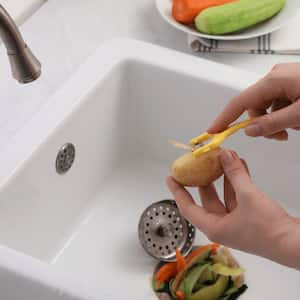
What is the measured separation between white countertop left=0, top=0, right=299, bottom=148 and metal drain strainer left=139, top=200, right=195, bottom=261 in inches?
8.7

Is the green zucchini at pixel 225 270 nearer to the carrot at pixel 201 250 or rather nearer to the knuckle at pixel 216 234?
the carrot at pixel 201 250

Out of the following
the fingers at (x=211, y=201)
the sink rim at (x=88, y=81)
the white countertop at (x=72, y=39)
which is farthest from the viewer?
the white countertop at (x=72, y=39)

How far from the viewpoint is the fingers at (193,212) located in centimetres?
62

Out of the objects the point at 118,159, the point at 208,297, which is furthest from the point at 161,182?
the point at 208,297

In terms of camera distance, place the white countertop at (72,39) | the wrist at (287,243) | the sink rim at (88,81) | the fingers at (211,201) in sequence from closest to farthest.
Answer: the wrist at (287,243), the fingers at (211,201), the sink rim at (88,81), the white countertop at (72,39)

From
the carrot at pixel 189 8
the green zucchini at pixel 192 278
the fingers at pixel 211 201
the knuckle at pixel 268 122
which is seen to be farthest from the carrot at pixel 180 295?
the carrot at pixel 189 8

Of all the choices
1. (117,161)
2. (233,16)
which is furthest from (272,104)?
(117,161)

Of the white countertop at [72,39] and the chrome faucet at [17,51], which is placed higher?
the chrome faucet at [17,51]

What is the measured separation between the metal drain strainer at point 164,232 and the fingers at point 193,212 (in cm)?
22

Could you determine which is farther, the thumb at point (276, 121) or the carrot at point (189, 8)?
the carrot at point (189, 8)

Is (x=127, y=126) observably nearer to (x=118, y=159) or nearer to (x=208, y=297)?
(x=118, y=159)

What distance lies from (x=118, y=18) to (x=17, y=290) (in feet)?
1.73

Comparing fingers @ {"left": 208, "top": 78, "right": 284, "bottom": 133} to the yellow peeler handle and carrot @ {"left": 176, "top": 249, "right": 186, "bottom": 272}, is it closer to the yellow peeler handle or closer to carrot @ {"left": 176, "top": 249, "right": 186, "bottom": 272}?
the yellow peeler handle

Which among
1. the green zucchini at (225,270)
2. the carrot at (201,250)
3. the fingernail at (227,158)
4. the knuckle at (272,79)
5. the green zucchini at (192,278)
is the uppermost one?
the knuckle at (272,79)
